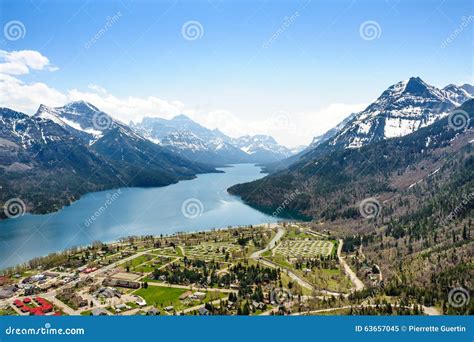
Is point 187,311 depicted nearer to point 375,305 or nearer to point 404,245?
point 375,305

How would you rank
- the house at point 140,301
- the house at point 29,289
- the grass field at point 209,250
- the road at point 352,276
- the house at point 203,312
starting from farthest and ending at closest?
1. the grass field at point 209,250
2. the road at point 352,276
3. the house at point 29,289
4. the house at point 140,301
5. the house at point 203,312

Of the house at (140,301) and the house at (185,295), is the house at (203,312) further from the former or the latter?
the house at (140,301)

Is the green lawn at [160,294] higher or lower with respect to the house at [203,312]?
higher

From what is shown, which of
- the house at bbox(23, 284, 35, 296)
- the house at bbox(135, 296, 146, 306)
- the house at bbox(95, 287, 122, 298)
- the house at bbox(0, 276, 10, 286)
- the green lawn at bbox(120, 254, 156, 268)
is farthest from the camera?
the green lawn at bbox(120, 254, 156, 268)

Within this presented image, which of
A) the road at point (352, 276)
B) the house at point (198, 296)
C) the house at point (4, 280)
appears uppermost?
the house at point (4, 280)

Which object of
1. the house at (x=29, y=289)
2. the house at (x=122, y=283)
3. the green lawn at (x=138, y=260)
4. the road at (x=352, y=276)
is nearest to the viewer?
the house at (x=29, y=289)

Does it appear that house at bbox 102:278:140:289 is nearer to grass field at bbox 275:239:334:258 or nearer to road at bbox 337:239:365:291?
road at bbox 337:239:365:291

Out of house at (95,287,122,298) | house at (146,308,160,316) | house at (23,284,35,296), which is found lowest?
house at (146,308,160,316)

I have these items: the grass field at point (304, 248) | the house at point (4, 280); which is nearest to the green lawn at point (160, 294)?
the house at point (4, 280)

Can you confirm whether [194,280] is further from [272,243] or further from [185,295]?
[272,243]

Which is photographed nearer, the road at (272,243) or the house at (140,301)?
the house at (140,301)

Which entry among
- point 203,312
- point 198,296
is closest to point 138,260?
point 198,296

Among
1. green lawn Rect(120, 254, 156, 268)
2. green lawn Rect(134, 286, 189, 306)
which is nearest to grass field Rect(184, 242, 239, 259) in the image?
green lawn Rect(120, 254, 156, 268)
